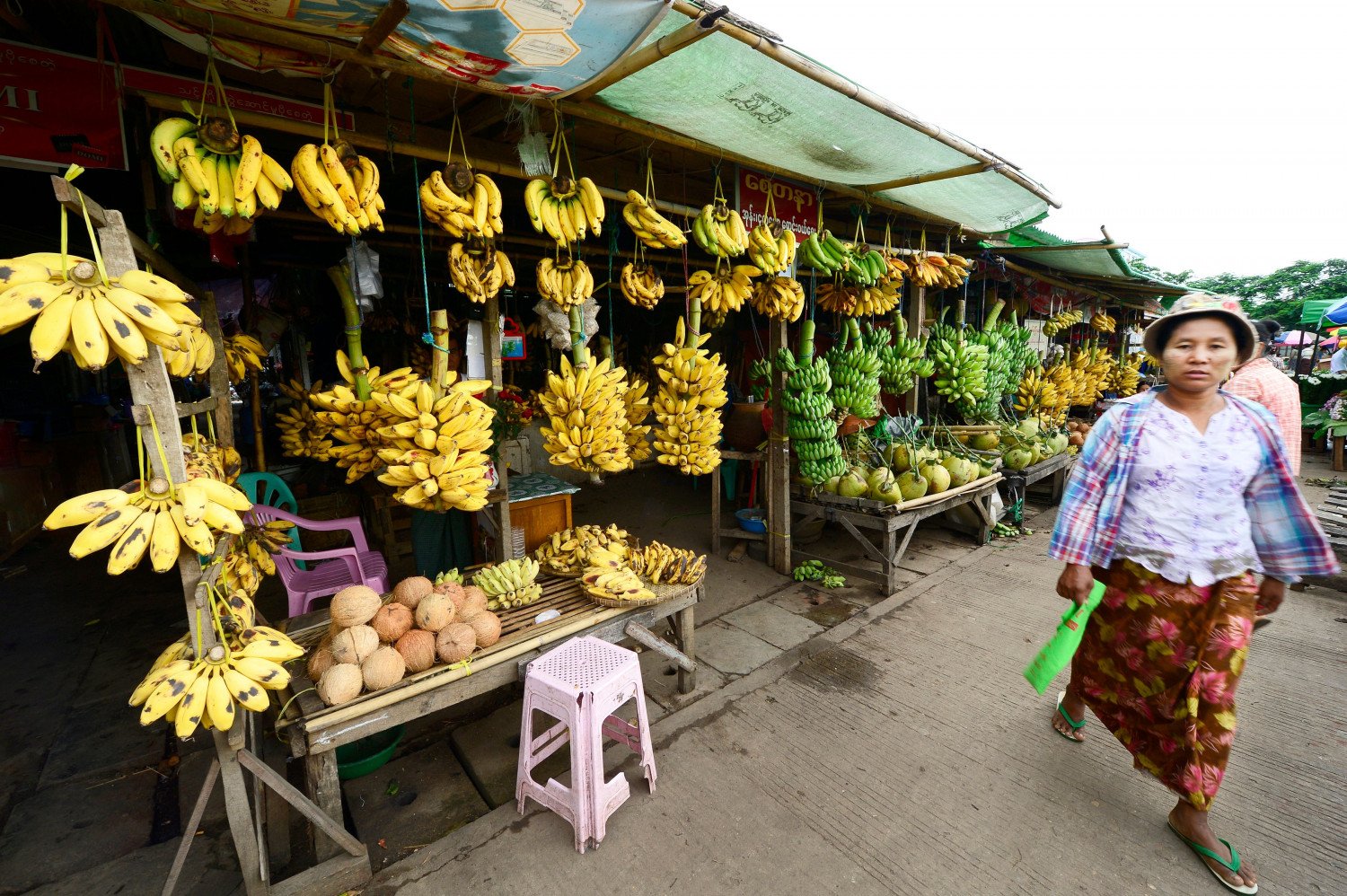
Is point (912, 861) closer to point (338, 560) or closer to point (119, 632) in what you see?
point (338, 560)

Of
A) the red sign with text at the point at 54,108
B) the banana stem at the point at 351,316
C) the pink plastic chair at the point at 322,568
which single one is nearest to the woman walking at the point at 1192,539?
the banana stem at the point at 351,316

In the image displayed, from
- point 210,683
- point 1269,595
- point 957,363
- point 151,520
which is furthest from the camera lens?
point 957,363

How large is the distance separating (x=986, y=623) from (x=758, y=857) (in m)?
2.93

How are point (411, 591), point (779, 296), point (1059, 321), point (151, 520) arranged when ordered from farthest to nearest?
point (1059, 321) < point (779, 296) < point (411, 591) < point (151, 520)

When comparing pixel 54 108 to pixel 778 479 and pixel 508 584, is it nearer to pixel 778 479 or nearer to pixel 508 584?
pixel 508 584

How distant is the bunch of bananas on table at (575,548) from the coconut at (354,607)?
1199 mm

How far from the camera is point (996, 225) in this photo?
5.18 meters

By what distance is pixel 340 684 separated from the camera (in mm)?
A: 2271

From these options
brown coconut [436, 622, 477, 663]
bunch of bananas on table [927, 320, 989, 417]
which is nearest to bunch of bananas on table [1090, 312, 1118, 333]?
bunch of bananas on table [927, 320, 989, 417]

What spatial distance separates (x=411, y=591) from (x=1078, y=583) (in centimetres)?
306

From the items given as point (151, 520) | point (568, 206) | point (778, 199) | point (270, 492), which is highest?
point (778, 199)

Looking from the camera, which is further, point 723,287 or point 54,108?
point 723,287

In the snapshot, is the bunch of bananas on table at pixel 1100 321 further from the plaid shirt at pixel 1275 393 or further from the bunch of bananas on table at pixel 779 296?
the plaid shirt at pixel 1275 393

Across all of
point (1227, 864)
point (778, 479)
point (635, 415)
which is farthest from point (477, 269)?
point (1227, 864)
